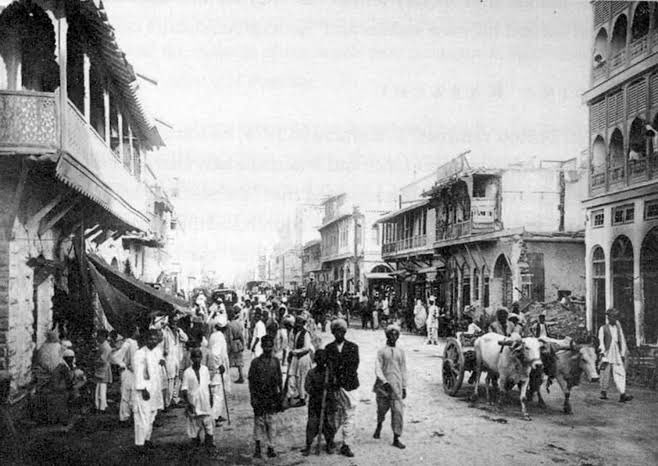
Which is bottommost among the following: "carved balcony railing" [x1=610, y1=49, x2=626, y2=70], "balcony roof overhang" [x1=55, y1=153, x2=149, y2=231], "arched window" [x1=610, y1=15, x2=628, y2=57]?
"balcony roof overhang" [x1=55, y1=153, x2=149, y2=231]

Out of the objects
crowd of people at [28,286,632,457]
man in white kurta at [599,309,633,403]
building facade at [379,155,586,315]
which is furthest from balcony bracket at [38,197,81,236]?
building facade at [379,155,586,315]

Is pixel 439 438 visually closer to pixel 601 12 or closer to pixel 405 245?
pixel 601 12

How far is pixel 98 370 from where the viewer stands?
8.92 m

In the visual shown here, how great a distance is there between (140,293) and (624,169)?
45.0 feet

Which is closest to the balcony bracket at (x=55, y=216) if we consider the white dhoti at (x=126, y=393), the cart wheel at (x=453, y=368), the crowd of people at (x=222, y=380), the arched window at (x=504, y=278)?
the crowd of people at (x=222, y=380)

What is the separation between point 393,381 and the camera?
7441 mm

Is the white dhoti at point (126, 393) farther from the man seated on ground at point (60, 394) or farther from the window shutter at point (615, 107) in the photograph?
the window shutter at point (615, 107)

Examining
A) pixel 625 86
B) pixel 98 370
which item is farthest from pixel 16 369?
pixel 625 86

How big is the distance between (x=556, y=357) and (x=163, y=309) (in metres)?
6.99

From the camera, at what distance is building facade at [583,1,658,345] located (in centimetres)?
1453

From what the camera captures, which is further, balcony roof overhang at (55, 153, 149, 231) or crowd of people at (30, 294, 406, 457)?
balcony roof overhang at (55, 153, 149, 231)

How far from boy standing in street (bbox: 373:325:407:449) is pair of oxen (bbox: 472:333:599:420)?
9.06ft

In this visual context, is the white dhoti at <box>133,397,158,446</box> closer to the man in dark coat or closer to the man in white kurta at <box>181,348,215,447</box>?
the man in white kurta at <box>181,348,215,447</box>

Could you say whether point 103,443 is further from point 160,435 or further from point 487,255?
point 487,255
